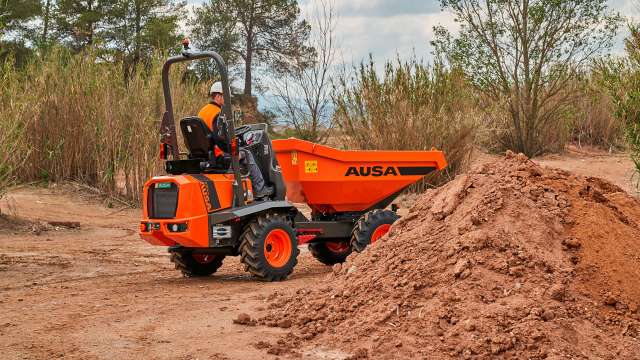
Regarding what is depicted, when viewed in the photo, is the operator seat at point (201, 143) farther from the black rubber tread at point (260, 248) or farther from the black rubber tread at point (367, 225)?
the black rubber tread at point (367, 225)

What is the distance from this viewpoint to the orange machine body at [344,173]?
31.2 ft

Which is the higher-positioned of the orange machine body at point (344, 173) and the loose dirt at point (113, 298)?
the orange machine body at point (344, 173)

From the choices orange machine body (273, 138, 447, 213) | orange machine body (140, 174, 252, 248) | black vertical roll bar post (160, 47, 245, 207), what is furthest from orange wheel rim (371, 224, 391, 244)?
orange machine body (140, 174, 252, 248)

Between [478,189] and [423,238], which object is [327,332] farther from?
[478,189]

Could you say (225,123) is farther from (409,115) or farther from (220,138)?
(409,115)

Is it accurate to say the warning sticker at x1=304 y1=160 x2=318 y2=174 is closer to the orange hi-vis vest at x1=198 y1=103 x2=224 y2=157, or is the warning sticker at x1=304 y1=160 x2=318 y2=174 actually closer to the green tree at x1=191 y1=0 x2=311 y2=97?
the orange hi-vis vest at x1=198 y1=103 x2=224 y2=157

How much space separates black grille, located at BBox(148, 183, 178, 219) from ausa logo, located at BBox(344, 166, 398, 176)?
84.8 inches

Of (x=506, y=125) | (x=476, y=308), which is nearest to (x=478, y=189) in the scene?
(x=476, y=308)

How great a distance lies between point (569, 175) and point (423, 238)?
161cm

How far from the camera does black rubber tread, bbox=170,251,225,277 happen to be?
935 cm

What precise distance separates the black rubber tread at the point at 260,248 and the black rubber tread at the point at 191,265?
0.91 meters

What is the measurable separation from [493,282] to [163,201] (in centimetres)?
364

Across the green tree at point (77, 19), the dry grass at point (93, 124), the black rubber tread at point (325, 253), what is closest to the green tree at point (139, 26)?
the green tree at point (77, 19)

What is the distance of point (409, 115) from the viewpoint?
1477 cm
